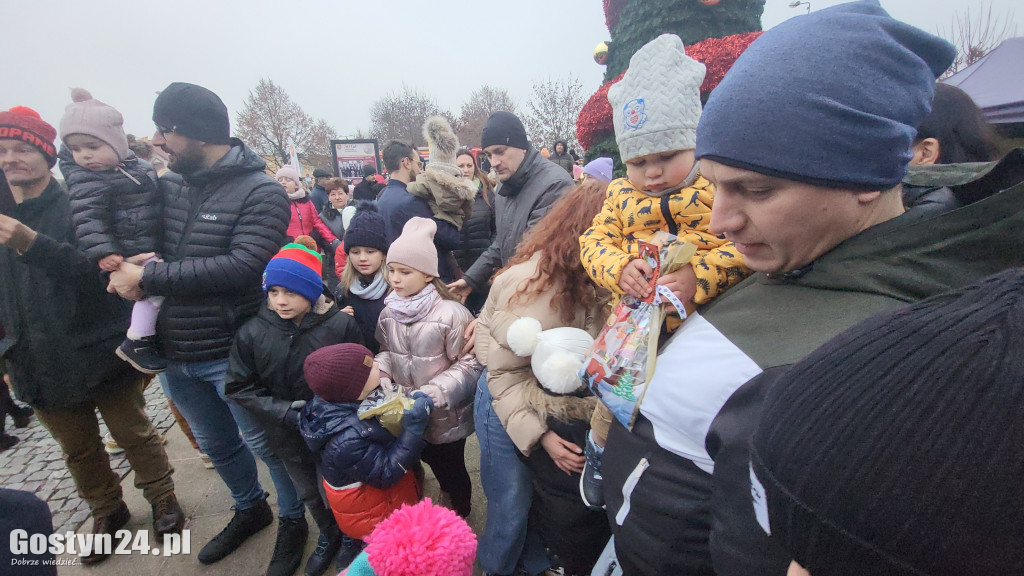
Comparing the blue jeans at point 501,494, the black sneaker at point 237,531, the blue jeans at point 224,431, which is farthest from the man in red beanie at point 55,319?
the blue jeans at point 501,494

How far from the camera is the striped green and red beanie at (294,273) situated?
2.17 metres

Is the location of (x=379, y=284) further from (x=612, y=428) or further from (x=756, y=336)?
(x=756, y=336)

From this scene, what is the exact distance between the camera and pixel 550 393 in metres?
1.65

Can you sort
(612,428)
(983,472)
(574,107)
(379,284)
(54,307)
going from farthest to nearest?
1. (574,107)
2. (379,284)
3. (54,307)
4. (612,428)
5. (983,472)

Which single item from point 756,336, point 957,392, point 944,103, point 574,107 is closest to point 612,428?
point 756,336

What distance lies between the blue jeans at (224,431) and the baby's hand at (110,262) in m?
0.57

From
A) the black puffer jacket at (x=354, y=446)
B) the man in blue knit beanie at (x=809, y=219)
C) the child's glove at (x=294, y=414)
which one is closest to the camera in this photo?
the man in blue knit beanie at (x=809, y=219)

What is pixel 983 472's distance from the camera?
0.35m

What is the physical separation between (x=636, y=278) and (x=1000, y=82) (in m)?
6.71

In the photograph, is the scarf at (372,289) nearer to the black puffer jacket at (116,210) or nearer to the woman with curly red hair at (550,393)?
the black puffer jacket at (116,210)

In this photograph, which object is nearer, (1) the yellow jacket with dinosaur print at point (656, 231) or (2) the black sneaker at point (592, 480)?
(1) the yellow jacket with dinosaur print at point (656, 231)

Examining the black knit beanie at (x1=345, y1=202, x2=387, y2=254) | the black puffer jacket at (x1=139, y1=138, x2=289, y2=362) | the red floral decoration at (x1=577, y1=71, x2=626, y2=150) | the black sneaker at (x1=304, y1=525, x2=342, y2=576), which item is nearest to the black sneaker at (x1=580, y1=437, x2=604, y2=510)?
the black sneaker at (x1=304, y1=525, x2=342, y2=576)

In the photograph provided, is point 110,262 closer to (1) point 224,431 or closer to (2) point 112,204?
(2) point 112,204

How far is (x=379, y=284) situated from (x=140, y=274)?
1232 mm
